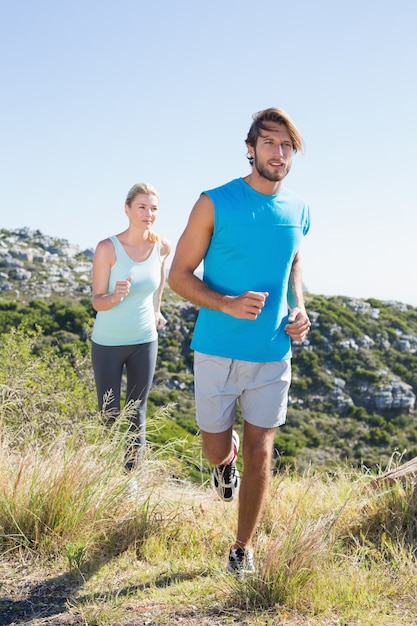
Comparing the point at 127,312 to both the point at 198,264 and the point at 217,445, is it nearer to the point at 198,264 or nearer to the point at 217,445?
the point at 198,264

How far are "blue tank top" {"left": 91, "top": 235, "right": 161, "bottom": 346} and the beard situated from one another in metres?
1.44

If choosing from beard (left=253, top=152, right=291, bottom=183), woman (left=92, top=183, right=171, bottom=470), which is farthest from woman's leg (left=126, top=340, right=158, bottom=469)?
beard (left=253, top=152, right=291, bottom=183)

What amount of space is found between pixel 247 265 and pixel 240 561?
129 cm

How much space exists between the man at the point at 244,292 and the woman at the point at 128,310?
1.21 m

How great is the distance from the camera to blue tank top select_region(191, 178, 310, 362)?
2.83m

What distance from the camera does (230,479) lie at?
3.21 m

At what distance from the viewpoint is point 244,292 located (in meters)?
2.79

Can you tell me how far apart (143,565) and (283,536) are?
742 mm

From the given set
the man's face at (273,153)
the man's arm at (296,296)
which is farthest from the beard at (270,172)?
the man's arm at (296,296)

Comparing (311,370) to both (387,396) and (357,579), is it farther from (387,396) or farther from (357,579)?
(357,579)

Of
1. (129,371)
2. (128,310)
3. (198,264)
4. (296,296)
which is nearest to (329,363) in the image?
(129,371)

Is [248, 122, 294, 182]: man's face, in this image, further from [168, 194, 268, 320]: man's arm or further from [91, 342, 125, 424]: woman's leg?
[91, 342, 125, 424]: woman's leg

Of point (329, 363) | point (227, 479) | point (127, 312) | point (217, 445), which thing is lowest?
point (329, 363)

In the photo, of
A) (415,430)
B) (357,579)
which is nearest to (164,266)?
(357,579)
